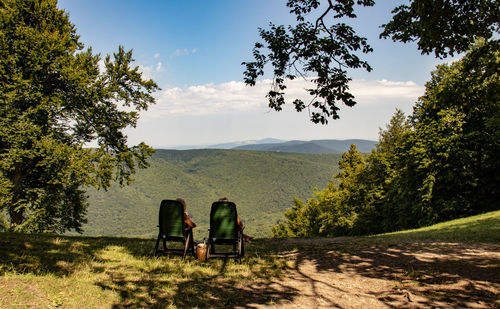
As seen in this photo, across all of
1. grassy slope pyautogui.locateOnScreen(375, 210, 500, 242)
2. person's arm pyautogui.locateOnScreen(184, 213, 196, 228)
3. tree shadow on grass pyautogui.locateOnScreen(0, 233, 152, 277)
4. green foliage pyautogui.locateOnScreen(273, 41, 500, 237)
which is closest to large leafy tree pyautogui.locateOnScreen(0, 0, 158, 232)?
tree shadow on grass pyautogui.locateOnScreen(0, 233, 152, 277)

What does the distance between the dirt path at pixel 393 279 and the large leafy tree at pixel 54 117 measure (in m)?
13.2

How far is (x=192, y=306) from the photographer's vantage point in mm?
4309

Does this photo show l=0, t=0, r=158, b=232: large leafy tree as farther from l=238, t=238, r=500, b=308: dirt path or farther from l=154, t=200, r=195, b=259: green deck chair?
l=238, t=238, r=500, b=308: dirt path

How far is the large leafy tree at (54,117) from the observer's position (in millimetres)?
14727

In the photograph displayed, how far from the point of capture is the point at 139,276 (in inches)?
222

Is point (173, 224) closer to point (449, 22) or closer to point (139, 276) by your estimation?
point (139, 276)

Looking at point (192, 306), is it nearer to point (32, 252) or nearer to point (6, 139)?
point (32, 252)

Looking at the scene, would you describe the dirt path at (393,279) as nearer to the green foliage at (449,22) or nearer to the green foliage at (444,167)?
the green foliage at (449,22)

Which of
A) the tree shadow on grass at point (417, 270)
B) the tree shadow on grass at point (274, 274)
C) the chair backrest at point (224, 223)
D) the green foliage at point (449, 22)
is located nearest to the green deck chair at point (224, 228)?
the chair backrest at point (224, 223)

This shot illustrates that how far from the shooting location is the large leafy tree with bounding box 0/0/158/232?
14727 millimetres

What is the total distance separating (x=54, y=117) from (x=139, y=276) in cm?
1566

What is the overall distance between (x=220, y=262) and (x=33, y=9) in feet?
61.0

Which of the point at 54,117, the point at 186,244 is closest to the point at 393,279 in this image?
the point at 186,244

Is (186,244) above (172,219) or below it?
below
